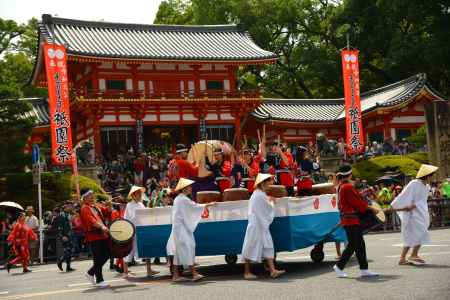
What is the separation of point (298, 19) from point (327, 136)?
446 inches

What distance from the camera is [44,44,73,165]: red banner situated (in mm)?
26797

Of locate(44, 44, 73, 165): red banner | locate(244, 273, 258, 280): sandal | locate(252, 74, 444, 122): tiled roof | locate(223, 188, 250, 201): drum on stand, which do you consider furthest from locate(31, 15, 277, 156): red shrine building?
locate(244, 273, 258, 280): sandal

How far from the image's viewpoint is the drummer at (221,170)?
1330cm

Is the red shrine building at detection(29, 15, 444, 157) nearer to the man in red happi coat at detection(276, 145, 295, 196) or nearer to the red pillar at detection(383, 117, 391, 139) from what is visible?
the red pillar at detection(383, 117, 391, 139)

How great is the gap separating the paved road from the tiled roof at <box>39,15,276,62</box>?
20641 millimetres

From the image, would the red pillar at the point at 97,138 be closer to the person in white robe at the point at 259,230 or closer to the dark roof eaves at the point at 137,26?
the dark roof eaves at the point at 137,26

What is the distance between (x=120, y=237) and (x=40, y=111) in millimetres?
25278

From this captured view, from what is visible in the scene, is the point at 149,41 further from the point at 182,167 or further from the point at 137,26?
the point at 182,167

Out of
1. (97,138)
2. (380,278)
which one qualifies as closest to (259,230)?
(380,278)

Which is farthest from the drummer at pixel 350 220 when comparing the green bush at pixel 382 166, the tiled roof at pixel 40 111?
the tiled roof at pixel 40 111

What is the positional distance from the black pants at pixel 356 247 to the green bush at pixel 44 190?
47.7 ft

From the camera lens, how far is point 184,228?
11.4m

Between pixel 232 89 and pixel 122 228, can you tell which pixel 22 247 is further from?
pixel 232 89

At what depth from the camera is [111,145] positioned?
113ft
